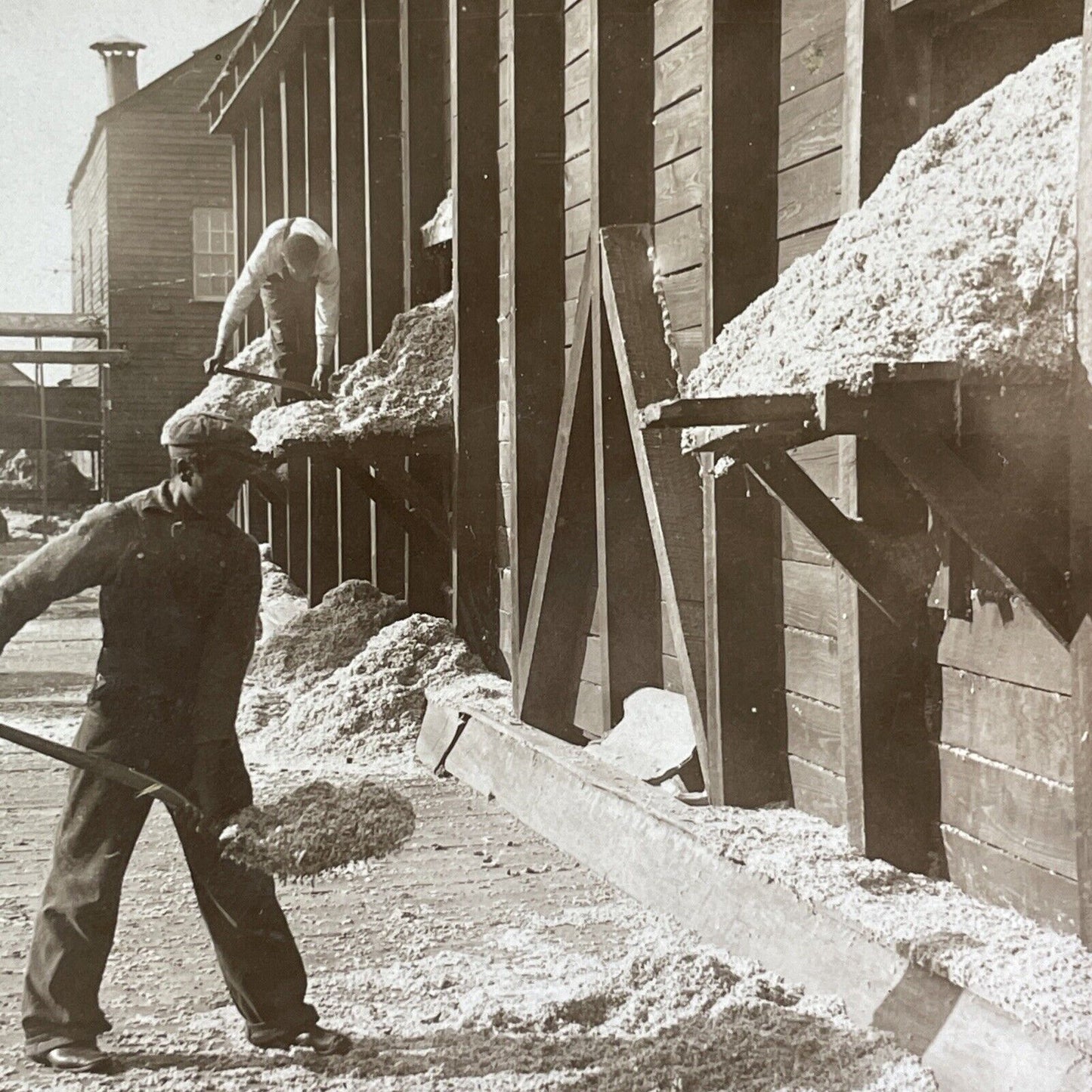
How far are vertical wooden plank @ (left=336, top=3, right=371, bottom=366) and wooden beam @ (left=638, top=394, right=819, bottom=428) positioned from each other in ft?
19.2

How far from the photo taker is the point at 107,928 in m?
3.02

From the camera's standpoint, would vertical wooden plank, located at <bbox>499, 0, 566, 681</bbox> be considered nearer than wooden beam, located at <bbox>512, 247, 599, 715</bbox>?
No

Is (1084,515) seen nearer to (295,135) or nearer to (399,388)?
(399,388)

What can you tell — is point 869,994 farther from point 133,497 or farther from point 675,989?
point 133,497

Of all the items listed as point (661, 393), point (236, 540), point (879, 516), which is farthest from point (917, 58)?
point (236, 540)

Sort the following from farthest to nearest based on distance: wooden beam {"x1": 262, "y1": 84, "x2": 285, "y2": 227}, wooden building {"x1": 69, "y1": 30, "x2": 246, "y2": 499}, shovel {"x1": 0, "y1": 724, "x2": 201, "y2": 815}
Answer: wooden building {"x1": 69, "y1": 30, "x2": 246, "y2": 499}, wooden beam {"x1": 262, "y1": 84, "x2": 285, "y2": 227}, shovel {"x1": 0, "y1": 724, "x2": 201, "y2": 815}

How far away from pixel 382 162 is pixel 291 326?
11.1 feet

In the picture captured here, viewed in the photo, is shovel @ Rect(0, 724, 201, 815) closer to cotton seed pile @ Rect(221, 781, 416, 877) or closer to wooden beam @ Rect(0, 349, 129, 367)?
cotton seed pile @ Rect(221, 781, 416, 877)

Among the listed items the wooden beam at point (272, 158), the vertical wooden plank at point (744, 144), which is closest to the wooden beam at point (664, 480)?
the vertical wooden plank at point (744, 144)

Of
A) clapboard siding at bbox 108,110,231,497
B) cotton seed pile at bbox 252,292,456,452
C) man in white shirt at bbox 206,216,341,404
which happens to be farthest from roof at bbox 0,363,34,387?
man in white shirt at bbox 206,216,341,404

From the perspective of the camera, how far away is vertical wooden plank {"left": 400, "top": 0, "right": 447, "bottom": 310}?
320 inches

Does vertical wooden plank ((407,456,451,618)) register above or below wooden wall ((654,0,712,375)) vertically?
below

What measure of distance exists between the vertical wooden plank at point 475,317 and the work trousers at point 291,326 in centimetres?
83

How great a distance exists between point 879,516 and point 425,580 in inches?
175
